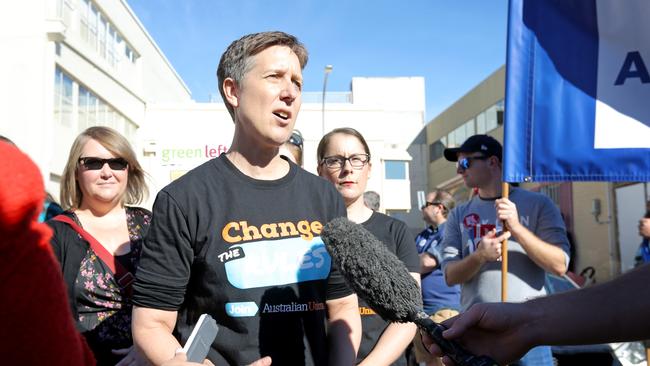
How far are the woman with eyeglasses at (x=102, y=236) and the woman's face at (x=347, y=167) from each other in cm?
112

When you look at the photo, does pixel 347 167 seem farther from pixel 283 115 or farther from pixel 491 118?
pixel 491 118

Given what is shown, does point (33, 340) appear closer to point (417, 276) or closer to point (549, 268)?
point (417, 276)

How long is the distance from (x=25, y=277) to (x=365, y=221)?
8.30 ft

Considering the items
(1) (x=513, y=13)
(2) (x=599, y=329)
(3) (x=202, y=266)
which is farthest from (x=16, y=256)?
(1) (x=513, y=13)

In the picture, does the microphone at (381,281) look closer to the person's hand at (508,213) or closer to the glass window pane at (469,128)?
the person's hand at (508,213)

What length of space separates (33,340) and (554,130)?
353 centimetres

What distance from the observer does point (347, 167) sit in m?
3.35

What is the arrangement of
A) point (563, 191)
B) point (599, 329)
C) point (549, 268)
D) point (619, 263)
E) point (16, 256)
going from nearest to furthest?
point (16, 256), point (599, 329), point (549, 268), point (619, 263), point (563, 191)

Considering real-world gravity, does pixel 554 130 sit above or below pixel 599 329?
above

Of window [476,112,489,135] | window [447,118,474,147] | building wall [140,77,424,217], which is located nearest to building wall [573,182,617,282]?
window [476,112,489,135]

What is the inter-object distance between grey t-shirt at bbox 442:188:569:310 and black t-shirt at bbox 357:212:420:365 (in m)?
0.94

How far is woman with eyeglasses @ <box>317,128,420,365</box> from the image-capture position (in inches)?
105

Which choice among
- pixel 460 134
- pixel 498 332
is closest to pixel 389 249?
pixel 498 332

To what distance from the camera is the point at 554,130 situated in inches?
145
